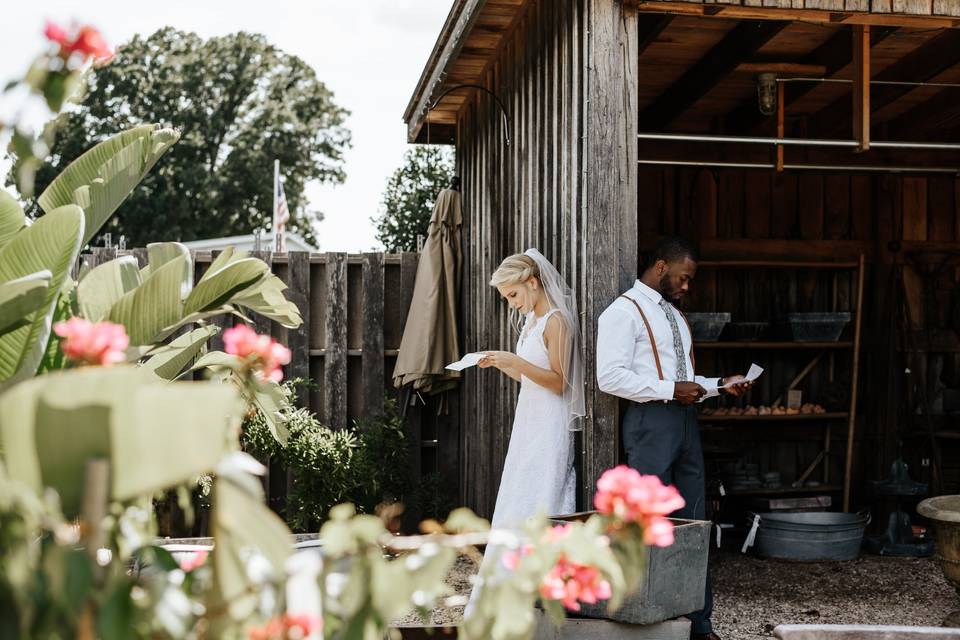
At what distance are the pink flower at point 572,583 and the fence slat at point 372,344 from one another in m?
5.43

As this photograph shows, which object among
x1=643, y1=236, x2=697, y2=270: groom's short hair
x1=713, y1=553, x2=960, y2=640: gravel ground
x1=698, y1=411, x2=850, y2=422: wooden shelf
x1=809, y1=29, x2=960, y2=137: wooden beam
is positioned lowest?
x1=713, y1=553, x2=960, y2=640: gravel ground

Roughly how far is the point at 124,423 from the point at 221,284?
64.5 inches

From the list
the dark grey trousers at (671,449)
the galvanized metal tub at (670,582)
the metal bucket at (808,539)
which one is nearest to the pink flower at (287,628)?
the galvanized metal tub at (670,582)

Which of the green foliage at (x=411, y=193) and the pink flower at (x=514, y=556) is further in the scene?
the green foliage at (x=411, y=193)

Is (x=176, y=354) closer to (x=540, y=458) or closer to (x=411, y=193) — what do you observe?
(x=540, y=458)

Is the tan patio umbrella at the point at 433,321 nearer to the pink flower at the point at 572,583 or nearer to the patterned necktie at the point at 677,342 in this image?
the patterned necktie at the point at 677,342

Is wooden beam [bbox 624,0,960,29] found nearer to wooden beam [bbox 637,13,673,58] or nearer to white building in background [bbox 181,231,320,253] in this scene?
wooden beam [bbox 637,13,673,58]

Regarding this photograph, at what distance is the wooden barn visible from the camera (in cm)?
611

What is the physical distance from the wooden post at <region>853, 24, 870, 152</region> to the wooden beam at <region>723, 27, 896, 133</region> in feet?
1.62

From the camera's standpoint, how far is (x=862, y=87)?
4801 millimetres

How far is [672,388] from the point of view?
159 inches

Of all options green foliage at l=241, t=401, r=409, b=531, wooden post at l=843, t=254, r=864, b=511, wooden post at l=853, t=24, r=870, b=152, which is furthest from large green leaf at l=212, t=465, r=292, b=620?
wooden post at l=843, t=254, r=864, b=511

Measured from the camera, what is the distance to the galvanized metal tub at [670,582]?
3.42m

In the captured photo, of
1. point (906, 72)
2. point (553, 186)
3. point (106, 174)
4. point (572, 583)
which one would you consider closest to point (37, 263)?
point (106, 174)
